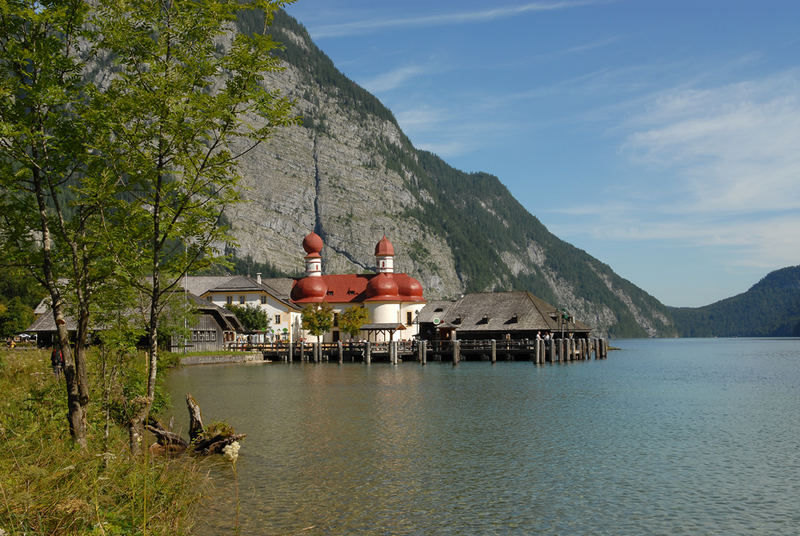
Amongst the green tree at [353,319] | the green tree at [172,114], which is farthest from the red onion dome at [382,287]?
the green tree at [172,114]

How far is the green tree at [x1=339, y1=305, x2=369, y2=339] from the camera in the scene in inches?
3964

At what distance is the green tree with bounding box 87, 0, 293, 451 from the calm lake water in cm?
545

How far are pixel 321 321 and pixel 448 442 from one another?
75787 millimetres

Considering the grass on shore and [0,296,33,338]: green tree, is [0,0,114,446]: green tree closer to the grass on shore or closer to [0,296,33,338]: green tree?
the grass on shore

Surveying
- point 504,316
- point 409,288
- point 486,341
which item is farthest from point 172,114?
point 409,288

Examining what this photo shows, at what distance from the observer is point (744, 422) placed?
3203 centimetres

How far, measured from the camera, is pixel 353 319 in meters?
102

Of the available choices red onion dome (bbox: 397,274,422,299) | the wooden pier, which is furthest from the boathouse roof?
red onion dome (bbox: 397,274,422,299)

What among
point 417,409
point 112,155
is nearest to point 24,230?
point 112,155

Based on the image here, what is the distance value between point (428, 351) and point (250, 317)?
33.4 metres

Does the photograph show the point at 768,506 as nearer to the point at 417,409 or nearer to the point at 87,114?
the point at 87,114

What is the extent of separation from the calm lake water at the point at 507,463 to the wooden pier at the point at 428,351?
3407cm

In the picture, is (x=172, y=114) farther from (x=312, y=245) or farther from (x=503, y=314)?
(x=312, y=245)

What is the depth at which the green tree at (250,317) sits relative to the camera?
348 ft
